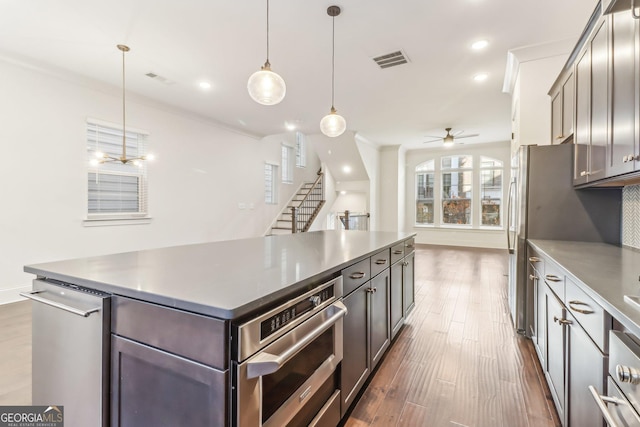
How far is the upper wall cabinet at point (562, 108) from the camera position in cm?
247

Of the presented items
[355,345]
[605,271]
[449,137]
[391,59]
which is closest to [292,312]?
[355,345]

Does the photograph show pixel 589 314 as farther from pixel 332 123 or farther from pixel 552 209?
pixel 332 123

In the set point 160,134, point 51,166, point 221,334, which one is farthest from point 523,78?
point 51,166

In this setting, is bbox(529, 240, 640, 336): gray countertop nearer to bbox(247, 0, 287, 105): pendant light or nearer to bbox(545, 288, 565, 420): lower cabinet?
bbox(545, 288, 565, 420): lower cabinet

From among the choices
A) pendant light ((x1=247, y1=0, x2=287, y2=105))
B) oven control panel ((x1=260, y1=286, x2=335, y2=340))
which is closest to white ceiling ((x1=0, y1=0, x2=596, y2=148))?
pendant light ((x1=247, y1=0, x2=287, y2=105))

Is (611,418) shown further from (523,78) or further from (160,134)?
(160,134)

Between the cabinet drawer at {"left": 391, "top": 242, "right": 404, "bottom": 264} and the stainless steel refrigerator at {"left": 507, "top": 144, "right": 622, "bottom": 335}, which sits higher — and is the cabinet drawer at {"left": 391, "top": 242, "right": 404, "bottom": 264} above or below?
below

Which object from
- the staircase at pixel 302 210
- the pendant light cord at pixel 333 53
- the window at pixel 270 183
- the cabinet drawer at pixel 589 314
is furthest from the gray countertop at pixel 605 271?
the window at pixel 270 183

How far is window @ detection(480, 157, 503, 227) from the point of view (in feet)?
27.8

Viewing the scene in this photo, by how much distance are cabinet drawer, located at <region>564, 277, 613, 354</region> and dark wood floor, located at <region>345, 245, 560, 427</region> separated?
819 mm

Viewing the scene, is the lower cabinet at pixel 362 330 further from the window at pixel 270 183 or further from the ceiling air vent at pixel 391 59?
the window at pixel 270 183

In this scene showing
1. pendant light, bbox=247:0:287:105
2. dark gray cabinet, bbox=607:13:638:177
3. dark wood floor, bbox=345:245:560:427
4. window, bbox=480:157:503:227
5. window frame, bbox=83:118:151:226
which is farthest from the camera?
window, bbox=480:157:503:227

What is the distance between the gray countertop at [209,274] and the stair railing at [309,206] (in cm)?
584

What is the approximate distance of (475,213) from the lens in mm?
8711
